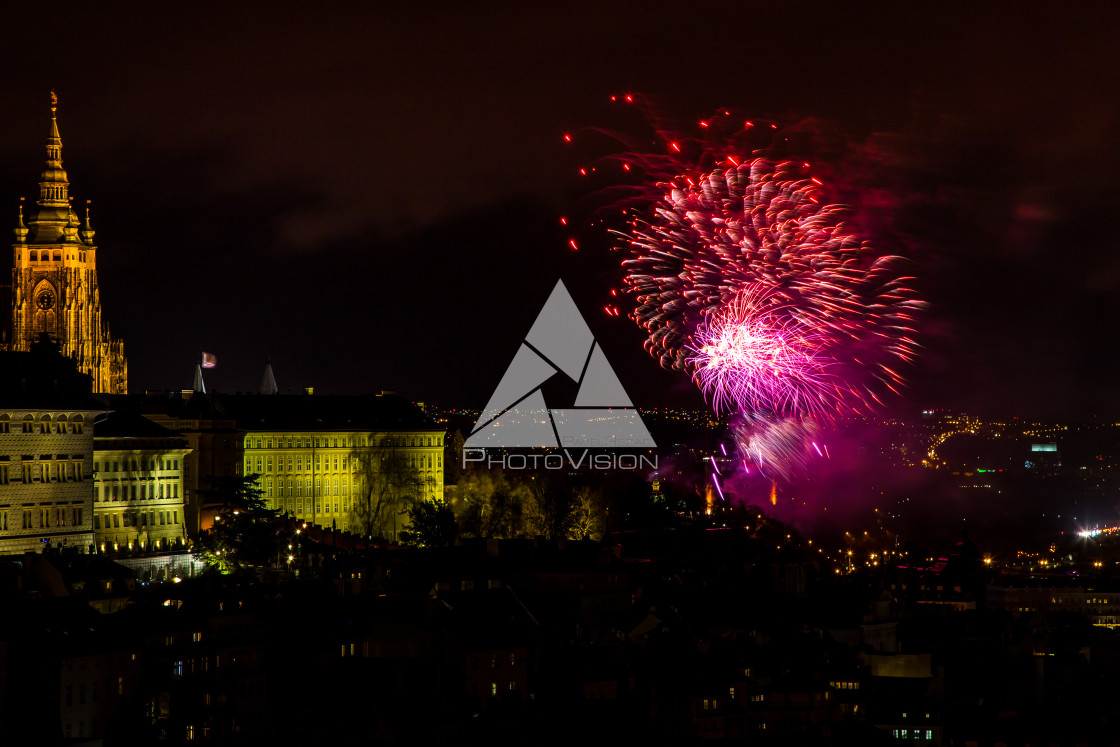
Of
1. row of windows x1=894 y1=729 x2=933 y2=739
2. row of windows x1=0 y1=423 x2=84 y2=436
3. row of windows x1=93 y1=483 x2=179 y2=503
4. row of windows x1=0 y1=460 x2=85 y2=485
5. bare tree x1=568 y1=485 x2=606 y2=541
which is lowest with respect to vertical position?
row of windows x1=894 y1=729 x2=933 y2=739

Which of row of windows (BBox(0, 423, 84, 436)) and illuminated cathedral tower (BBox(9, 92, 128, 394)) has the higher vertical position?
illuminated cathedral tower (BBox(9, 92, 128, 394))

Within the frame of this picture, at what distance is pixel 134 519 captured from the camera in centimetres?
8050

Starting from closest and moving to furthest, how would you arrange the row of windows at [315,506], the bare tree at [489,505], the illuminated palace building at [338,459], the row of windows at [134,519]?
the row of windows at [134,519] < the bare tree at [489,505] < the row of windows at [315,506] < the illuminated palace building at [338,459]

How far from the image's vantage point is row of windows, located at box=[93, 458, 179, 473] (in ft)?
262

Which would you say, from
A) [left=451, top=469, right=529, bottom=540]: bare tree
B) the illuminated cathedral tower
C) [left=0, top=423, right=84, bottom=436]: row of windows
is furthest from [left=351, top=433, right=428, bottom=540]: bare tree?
[left=0, top=423, right=84, bottom=436]: row of windows

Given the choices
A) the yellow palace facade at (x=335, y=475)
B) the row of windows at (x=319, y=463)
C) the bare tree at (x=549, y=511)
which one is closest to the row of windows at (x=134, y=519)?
the yellow palace facade at (x=335, y=475)

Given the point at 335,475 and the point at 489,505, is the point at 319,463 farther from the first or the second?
the point at 489,505

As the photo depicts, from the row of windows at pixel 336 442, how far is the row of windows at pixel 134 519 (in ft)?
70.1

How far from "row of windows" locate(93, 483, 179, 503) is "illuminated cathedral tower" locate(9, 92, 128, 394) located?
25859 mm

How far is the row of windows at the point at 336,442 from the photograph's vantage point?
106062 mm

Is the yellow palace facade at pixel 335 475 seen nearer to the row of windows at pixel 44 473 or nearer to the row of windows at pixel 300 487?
the row of windows at pixel 300 487

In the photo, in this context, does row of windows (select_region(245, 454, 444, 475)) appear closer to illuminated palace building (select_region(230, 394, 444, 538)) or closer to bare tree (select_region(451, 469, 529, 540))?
illuminated palace building (select_region(230, 394, 444, 538))

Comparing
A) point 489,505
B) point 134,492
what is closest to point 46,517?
point 134,492

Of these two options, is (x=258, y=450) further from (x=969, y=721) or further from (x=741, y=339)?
(x=969, y=721)
